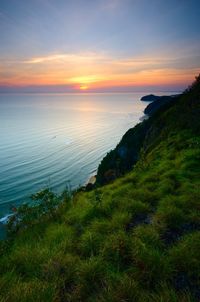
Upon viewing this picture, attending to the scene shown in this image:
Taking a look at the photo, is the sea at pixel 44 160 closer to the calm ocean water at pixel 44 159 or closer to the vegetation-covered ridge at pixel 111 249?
the calm ocean water at pixel 44 159

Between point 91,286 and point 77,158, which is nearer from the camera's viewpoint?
point 91,286

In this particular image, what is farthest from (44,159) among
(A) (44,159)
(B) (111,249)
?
(B) (111,249)

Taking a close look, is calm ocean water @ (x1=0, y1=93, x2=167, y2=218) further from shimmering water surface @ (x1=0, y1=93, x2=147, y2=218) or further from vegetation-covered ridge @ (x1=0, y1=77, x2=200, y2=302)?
vegetation-covered ridge @ (x1=0, y1=77, x2=200, y2=302)

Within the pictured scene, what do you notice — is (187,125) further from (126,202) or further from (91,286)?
(91,286)

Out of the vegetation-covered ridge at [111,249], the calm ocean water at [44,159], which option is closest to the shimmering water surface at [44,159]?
the calm ocean water at [44,159]

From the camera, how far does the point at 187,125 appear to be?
1997 centimetres

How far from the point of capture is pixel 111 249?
5.17 m

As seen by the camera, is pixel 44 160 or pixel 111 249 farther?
pixel 44 160

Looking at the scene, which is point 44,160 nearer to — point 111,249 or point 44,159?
point 44,159

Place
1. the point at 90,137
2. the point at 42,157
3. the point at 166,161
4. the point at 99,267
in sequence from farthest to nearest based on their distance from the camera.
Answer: the point at 90,137 < the point at 42,157 < the point at 166,161 < the point at 99,267

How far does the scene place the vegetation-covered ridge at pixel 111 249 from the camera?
3.93 meters

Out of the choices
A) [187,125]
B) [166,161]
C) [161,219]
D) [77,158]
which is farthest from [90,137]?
[161,219]

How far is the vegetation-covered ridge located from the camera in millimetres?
3928

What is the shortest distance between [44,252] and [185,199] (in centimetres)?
492
